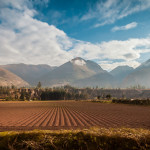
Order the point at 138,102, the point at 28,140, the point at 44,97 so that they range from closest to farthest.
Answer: the point at 28,140 → the point at 138,102 → the point at 44,97

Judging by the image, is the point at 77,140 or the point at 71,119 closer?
the point at 77,140

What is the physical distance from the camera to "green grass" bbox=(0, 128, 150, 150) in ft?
17.8

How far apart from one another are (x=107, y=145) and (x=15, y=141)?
4436mm

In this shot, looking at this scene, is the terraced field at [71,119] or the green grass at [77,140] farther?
the terraced field at [71,119]

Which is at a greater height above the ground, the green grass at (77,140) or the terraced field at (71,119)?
the green grass at (77,140)

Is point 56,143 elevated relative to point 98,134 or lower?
lower

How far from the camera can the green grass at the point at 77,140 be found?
543 centimetres

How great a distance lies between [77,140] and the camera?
5805 mm

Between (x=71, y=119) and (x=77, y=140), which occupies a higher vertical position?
(x=77, y=140)

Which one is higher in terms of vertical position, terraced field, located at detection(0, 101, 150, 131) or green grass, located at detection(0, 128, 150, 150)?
green grass, located at detection(0, 128, 150, 150)

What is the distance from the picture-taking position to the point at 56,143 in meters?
5.85

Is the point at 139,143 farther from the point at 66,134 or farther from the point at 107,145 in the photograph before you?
the point at 66,134

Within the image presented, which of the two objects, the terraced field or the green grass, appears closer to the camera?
the green grass

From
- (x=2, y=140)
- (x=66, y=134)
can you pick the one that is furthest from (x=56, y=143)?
(x=2, y=140)
